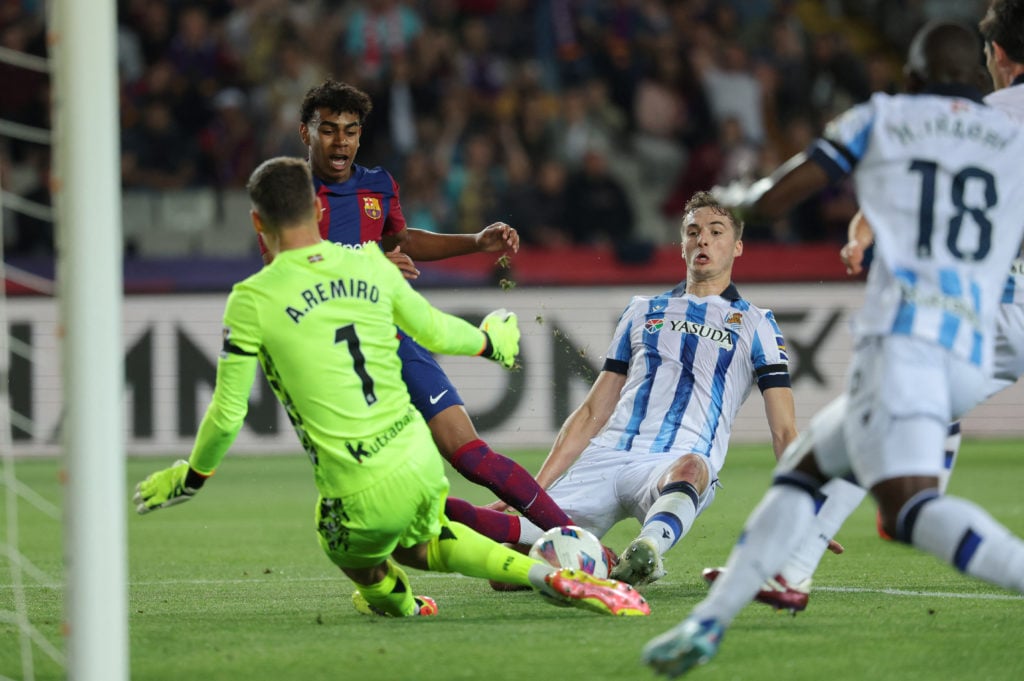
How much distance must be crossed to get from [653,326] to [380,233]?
1248 mm

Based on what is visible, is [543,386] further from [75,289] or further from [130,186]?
[75,289]

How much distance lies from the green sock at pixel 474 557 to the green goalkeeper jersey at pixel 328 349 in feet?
1.49

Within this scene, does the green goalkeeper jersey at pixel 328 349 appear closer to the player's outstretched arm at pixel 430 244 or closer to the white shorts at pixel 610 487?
the white shorts at pixel 610 487

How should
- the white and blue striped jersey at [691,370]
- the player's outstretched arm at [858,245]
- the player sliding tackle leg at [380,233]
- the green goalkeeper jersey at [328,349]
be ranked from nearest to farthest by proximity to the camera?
the player's outstretched arm at [858,245]
the green goalkeeper jersey at [328,349]
the player sliding tackle leg at [380,233]
the white and blue striped jersey at [691,370]

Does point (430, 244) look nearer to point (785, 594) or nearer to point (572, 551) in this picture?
point (572, 551)

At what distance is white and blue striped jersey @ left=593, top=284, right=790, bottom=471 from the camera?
6.40 meters

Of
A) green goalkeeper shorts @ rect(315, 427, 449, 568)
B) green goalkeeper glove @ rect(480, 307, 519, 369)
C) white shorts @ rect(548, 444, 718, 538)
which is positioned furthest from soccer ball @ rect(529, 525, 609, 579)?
green goalkeeper glove @ rect(480, 307, 519, 369)

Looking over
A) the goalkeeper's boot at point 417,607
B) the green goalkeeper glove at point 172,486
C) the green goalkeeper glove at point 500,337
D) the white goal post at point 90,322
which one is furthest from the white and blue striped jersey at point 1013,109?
the green goalkeeper glove at point 172,486

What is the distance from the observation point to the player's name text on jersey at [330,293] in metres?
4.79

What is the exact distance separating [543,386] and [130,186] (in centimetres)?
462

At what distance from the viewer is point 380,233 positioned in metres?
6.73

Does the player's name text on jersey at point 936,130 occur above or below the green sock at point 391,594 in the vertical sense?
above

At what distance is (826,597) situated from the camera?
5762 millimetres

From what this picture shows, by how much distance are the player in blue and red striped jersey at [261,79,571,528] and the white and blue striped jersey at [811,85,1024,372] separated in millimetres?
2343
